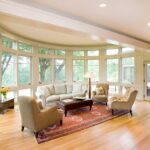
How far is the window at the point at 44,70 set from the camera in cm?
895

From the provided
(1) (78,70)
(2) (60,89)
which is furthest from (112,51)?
(2) (60,89)

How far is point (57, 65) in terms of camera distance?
981 cm

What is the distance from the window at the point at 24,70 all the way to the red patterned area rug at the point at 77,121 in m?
3.21

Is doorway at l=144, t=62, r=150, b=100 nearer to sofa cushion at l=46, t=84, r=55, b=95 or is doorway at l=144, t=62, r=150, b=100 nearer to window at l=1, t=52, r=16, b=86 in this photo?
sofa cushion at l=46, t=84, r=55, b=95

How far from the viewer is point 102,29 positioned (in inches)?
183

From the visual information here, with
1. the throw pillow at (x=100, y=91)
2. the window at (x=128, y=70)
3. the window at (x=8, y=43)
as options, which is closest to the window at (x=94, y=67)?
the window at (x=128, y=70)

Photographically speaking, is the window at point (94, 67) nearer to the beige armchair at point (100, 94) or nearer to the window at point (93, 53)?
the window at point (93, 53)

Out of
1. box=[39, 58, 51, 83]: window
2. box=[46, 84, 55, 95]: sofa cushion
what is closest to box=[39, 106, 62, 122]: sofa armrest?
box=[46, 84, 55, 95]: sofa cushion

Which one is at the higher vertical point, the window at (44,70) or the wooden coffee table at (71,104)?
the window at (44,70)

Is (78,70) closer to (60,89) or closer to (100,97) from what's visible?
(60,89)

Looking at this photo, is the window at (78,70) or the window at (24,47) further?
the window at (78,70)

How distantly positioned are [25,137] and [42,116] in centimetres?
62

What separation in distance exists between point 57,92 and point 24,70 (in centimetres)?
205

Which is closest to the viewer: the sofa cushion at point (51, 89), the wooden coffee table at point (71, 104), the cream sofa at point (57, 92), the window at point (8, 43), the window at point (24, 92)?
the wooden coffee table at point (71, 104)
